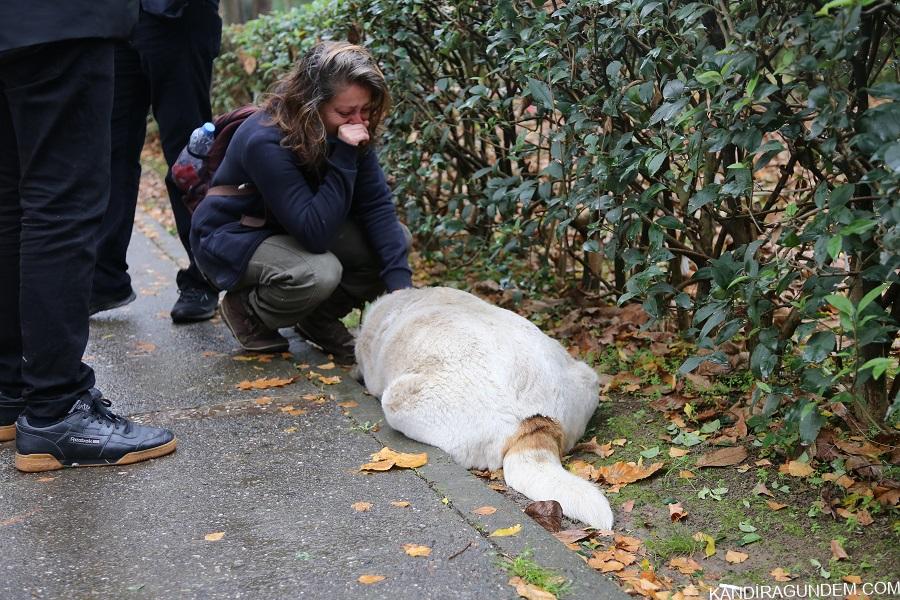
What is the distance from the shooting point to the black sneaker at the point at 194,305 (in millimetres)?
5184

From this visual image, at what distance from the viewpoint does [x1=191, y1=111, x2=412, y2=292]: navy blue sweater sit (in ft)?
13.3

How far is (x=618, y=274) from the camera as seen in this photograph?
14.9 ft

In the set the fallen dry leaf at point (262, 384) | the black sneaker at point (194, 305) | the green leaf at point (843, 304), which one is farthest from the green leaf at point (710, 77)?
the black sneaker at point (194, 305)

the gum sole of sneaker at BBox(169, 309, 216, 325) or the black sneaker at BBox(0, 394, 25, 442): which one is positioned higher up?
the black sneaker at BBox(0, 394, 25, 442)

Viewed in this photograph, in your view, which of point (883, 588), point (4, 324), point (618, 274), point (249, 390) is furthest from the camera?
point (618, 274)

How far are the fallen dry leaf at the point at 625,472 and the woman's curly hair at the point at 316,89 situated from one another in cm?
188

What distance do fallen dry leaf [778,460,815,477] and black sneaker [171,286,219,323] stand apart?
342 cm

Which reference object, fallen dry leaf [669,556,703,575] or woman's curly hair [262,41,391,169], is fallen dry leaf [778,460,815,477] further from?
woman's curly hair [262,41,391,169]

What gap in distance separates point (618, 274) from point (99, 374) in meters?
2.57

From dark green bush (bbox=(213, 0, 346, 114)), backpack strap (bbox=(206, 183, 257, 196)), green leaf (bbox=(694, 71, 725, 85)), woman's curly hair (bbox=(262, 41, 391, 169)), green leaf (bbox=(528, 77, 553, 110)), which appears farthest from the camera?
dark green bush (bbox=(213, 0, 346, 114))

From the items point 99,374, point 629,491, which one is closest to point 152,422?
point 99,374

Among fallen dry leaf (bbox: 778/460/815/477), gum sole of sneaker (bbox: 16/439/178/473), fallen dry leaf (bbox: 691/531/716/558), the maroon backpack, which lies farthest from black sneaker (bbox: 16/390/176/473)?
fallen dry leaf (bbox: 778/460/815/477)

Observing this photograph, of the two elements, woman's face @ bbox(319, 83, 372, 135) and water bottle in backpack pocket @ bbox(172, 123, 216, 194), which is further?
water bottle in backpack pocket @ bbox(172, 123, 216, 194)

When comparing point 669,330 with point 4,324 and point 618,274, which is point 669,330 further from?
point 4,324
